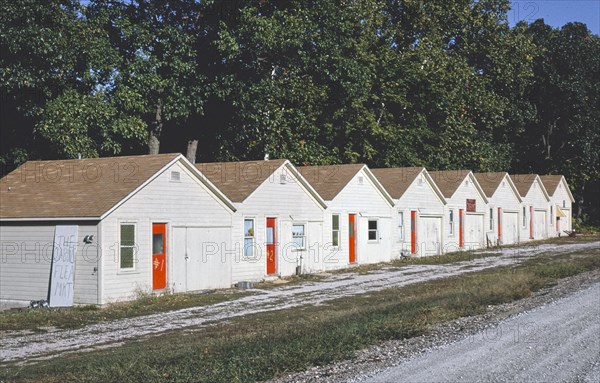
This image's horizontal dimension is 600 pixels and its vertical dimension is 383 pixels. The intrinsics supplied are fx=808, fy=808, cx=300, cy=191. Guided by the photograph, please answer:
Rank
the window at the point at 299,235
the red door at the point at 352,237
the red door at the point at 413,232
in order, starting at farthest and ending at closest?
the red door at the point at 413,232
the red door at the point at 352,237
the window at the point at 299,235

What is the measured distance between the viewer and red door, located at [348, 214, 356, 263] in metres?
37.0

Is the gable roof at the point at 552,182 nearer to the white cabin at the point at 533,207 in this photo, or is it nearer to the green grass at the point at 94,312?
the white cabin at the point at 533,207

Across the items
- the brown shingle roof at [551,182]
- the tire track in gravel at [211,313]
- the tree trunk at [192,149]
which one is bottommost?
the tire track in gravel at [211,313]

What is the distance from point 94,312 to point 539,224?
46098 mm

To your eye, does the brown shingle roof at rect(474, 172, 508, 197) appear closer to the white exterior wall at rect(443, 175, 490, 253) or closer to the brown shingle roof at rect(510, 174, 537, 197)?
the white exterior wall at rect(443, 175, 490, 253)

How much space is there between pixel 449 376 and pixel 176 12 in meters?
31.8

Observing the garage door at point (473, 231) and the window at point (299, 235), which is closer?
the window at point (299, 235)

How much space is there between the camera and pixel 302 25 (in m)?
38.4

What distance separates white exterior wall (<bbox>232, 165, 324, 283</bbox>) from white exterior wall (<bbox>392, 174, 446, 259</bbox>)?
24.9ft

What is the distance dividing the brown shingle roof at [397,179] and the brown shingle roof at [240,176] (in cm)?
1093

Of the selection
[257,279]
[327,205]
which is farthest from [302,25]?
[257,279]

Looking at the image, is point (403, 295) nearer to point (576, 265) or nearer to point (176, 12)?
point (576, 265)

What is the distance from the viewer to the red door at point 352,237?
121 ft

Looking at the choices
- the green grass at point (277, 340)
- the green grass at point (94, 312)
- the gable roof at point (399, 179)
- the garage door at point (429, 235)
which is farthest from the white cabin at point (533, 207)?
the green grass at point (94, 312)
